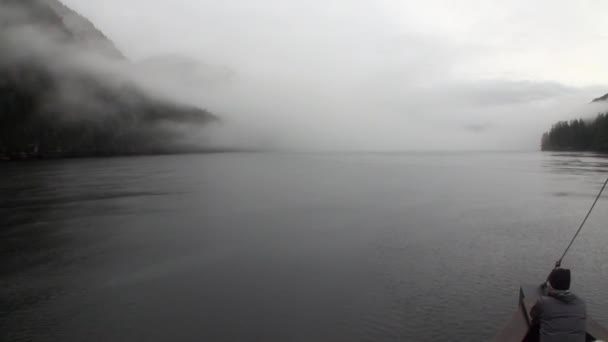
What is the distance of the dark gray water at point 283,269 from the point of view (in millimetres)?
14688

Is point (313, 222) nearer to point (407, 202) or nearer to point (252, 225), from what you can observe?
point (252, 225)

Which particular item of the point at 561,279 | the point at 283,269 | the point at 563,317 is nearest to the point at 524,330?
the point at 563,317

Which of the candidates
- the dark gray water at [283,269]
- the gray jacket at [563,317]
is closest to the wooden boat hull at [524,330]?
the gray jacket at [563,317]

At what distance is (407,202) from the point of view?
45062mm

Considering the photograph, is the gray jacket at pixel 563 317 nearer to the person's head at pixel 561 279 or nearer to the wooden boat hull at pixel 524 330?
the person's head at pixel 561 279

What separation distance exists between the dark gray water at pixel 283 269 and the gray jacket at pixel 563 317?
5.77 meters

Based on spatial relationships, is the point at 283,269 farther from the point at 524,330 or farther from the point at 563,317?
the point at 563,317

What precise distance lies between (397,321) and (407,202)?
31509mm

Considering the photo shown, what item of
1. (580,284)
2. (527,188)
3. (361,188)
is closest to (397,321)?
(580,284)

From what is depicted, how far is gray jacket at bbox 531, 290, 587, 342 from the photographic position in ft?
26.3

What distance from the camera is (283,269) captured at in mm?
21094

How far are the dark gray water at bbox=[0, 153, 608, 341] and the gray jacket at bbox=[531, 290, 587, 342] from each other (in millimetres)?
5773

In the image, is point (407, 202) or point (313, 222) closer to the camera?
point (313, 222)

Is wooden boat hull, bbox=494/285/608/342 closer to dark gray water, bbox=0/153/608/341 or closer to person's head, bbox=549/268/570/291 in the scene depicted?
person's head, bbox=549/268/570/291
